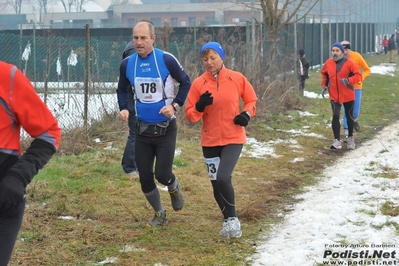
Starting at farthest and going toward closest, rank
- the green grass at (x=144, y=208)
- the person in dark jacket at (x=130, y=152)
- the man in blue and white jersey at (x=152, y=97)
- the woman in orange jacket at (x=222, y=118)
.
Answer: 1. the person in dark jacket at (x=130, y=152)
2. the man in blue and white jersey at (x=152, y=97)
3. the woman in orange jacket at (x=222, y=118)
4. the green grass at (x=144, y=208)

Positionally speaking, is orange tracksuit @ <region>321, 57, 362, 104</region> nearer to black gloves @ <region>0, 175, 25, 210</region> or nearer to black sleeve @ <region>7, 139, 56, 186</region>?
black sleeve @ <region>7, 139, 56, 186</region>

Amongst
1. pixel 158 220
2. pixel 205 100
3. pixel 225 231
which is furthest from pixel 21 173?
pixel 158 220

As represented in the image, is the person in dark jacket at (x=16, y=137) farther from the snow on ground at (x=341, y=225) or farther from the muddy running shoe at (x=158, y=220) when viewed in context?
the muddy running shoe at (x=158, y=220)

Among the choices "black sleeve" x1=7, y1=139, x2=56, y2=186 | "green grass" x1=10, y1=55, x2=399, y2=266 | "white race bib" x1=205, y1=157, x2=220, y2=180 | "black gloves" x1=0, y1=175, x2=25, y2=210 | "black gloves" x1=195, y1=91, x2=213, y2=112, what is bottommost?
"green grass" x1=10, y1=55, x2=399, y2=266

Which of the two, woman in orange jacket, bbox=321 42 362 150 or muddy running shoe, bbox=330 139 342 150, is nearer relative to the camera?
woman in orange jacket, bbox=321 42 362 150

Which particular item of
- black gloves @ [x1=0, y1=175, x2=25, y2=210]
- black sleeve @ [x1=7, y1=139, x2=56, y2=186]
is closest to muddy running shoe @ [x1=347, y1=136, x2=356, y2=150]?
black sleeve @ [x1=7, y1=139, x2=56, y2=186]

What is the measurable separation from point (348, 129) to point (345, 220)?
5594 millimetres

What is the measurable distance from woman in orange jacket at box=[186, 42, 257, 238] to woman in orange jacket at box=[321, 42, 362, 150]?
581 centimetres

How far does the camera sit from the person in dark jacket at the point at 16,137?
12.2 feet

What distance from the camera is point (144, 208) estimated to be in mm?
7766

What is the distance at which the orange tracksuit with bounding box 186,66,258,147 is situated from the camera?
256 inches

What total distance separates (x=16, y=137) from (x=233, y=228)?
10.1ft

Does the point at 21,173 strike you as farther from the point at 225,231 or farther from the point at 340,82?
the point at 340,82

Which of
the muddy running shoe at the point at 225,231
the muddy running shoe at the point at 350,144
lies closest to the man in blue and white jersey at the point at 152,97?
the muddy running shoe at the point at 225,231
